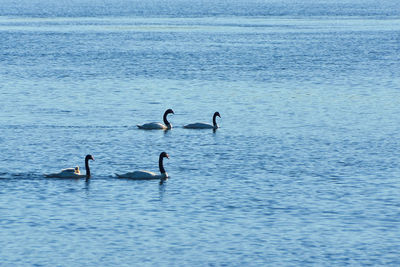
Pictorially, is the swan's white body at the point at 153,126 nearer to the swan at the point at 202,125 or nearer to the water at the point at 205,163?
the water at the point at 205,163

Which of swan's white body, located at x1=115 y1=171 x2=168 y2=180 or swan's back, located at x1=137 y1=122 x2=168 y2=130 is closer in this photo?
swan's white body, located at x1=115 y1=171 x2=168 y2=180

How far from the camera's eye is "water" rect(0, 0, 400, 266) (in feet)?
91.8

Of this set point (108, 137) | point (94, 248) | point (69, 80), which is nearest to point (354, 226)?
point (94, 248)

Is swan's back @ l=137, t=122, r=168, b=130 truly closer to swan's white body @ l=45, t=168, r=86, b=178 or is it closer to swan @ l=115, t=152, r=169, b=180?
swan @ l=115, t=152, r=169, b=180

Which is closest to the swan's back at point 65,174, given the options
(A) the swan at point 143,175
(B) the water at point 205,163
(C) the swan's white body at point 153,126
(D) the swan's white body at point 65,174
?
(D) the swan's white body at point 65,174

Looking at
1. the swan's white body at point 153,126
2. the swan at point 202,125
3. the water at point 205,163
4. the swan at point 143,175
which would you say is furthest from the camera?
the swan at point 202,125

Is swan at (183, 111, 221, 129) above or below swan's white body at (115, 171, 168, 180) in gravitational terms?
above

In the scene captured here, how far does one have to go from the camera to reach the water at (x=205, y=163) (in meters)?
28.0

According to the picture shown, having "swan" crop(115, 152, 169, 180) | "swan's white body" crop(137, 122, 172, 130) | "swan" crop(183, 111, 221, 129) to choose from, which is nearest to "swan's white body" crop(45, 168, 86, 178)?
"swan" crop(115, 152, 169, 180)

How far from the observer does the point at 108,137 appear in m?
47.0

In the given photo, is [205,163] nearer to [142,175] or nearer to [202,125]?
[142,175]

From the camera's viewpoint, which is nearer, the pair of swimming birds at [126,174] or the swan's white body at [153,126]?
the pair of swimming birds at [126,174]

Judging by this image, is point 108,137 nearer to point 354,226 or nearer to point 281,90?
point 354,226

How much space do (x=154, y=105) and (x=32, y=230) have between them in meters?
31.1
